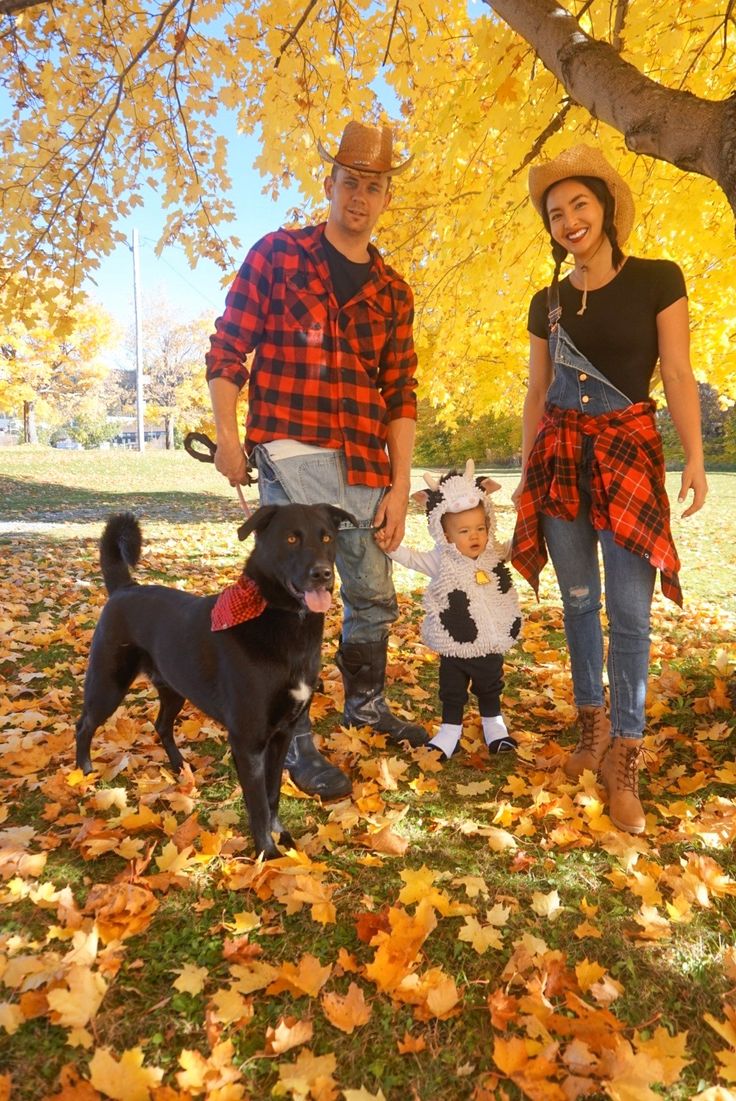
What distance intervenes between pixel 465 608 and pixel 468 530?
1.26 feet

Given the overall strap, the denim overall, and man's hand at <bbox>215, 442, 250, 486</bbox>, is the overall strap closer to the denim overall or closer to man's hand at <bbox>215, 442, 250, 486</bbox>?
the denim overall

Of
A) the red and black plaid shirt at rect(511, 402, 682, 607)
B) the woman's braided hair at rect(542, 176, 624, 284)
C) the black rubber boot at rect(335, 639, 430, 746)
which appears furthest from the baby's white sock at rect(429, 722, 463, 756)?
the woman's braided hair at rect(542, 176, 624, 284)

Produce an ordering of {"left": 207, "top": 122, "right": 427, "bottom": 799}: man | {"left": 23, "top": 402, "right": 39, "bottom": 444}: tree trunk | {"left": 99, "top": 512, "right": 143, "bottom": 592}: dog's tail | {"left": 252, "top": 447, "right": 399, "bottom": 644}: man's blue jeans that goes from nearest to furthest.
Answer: {"left": 207, "top": 122, "right": 427, "bottom": 799}: man < {"left": 252, "top": 447, "right": 399, "bottom": 644}: man's blue jeans < {"left": 99, "top": 512, "right": 143, "bottom": 592}: dog's tail < {"left": 23, "top": 402, "right": 39, "bottom": 444}: tree trunk

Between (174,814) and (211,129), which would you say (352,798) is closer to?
(174,814)

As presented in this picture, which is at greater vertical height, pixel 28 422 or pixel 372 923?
pixel 28 422

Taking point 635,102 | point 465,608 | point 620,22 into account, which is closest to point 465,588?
point 465,608

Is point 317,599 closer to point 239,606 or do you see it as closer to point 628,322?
point 239,606

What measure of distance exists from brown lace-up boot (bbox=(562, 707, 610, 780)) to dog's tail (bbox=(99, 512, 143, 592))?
2224 mm

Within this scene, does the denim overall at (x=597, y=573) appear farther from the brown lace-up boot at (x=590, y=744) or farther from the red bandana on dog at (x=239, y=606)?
the red bandana on dog at (x=239, y=606)

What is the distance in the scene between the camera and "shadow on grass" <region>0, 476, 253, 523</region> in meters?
13.9

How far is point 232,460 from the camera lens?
113 inches

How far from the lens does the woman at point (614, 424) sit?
2727 mm

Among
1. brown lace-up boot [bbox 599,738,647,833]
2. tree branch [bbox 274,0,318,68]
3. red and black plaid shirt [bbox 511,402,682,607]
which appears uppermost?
tree branch [bbox 274,0,318,68]

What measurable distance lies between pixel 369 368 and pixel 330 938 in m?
2.37
